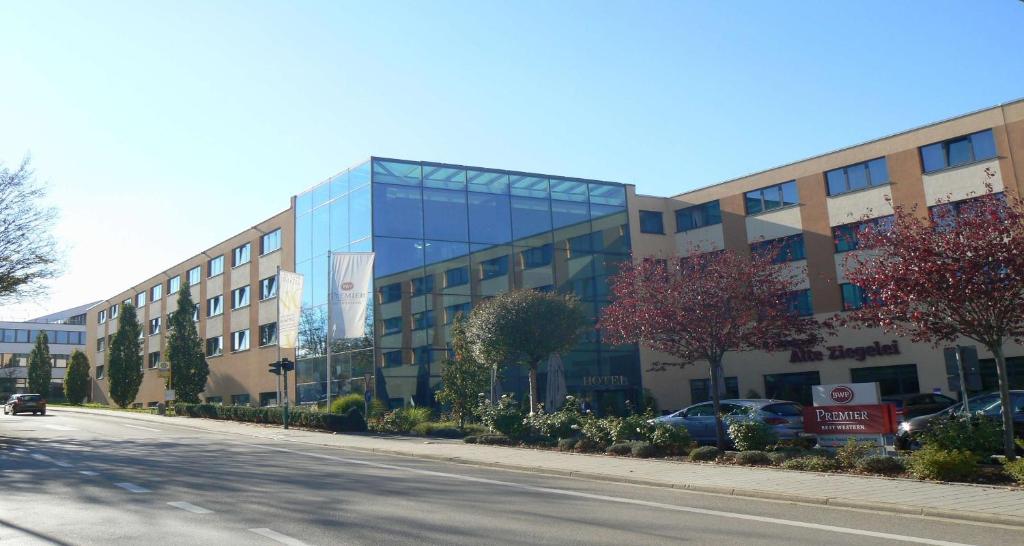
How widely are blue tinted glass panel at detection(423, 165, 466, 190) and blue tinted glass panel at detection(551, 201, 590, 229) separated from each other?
16.2 feet

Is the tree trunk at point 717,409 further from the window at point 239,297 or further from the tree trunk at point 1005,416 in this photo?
the window at point 239,297

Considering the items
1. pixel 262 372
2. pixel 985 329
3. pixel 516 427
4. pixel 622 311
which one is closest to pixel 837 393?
pixel 985 329

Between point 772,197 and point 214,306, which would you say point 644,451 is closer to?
point 772,197

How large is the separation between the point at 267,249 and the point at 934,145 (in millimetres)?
33061

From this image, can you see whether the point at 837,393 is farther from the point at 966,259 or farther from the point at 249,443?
the point at 249,443

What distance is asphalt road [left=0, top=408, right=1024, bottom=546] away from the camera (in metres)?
8.74

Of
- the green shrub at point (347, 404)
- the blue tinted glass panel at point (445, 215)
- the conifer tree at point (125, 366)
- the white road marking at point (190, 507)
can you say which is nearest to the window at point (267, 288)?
the blue tinted glass panel at point (445, 215)

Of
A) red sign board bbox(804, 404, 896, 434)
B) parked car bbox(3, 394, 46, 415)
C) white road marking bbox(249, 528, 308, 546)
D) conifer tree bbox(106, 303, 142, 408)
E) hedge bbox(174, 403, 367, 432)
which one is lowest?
white road marking bbox(249, 528, 308, 546)

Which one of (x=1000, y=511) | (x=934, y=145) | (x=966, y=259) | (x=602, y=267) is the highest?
(x=934, y=145)

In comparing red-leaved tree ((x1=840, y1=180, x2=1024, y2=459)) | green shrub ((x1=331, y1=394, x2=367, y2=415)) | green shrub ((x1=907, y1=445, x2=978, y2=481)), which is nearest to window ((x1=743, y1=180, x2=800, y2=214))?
green shrub ((x1=331, y1=394, x2=367, y2=415))

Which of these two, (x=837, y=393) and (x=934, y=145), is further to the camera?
(x=934, y=145)

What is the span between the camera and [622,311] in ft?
65.1

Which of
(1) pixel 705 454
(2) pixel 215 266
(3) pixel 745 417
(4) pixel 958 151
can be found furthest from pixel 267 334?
(4) pixel 958 151

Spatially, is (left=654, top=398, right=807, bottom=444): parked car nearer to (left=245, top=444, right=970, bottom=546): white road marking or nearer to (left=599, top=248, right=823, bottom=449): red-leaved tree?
(left=599, top=248, right=823, bottom=449): red-leaved tree
